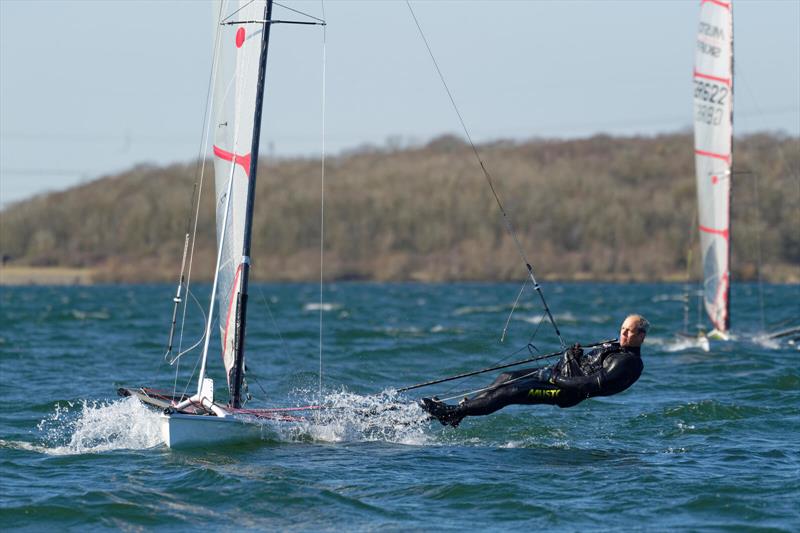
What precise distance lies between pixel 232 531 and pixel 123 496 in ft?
4.60

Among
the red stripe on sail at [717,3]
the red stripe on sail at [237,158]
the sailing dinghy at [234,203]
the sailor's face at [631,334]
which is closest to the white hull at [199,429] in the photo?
the sailing dinghy at [234,203]

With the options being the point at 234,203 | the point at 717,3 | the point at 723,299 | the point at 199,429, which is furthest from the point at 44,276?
the point at 199,429

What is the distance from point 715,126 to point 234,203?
598 inches

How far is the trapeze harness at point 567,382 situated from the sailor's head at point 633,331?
0.07m

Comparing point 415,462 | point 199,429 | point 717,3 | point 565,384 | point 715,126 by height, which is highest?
point 717,3

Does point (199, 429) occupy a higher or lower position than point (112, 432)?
higher

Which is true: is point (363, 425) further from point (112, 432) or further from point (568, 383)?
point (112, 432)

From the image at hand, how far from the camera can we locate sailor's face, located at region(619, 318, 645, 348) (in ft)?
38.0

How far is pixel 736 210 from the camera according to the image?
9238 centimetres

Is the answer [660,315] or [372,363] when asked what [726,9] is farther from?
[660,315]

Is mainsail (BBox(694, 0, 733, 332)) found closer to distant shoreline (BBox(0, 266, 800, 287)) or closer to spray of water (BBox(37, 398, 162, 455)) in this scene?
spray of water (BBox(37, 398, 162, 455))

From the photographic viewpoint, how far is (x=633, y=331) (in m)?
11.6

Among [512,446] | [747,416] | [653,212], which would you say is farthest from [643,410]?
[653,212]

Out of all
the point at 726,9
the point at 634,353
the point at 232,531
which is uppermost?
the point at 726,9
